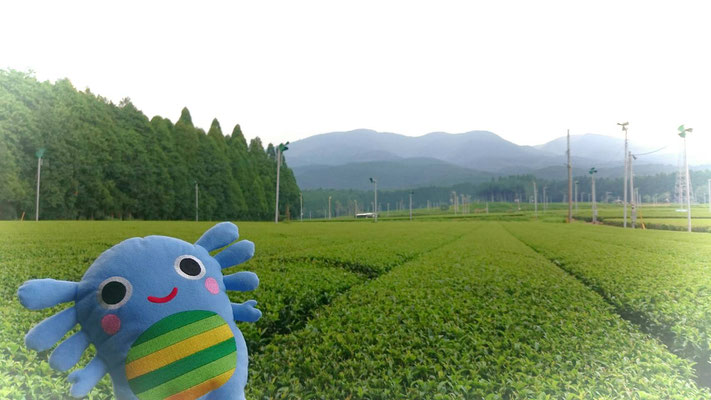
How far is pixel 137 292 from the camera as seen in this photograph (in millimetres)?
1687

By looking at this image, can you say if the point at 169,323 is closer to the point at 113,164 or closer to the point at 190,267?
the point at 190,267

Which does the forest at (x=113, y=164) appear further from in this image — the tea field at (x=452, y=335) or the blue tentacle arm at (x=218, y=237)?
the blue tentacle arm at (x=218, y=237)

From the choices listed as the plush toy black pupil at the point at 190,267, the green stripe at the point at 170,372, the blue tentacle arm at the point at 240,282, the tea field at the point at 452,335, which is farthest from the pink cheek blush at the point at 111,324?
the tea field at the point at 452,335

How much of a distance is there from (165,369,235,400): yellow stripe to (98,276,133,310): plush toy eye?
1.49ft

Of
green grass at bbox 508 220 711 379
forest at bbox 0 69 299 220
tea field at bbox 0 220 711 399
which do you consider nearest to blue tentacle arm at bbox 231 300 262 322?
tea field at bbox 0 220 711 399

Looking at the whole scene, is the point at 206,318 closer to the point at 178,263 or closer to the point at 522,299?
the point at 178,263

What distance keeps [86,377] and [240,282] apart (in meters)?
0.75

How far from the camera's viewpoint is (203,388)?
66.7 inches

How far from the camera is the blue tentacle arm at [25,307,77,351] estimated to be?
1.59 m

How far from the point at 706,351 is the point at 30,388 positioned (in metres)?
5.10

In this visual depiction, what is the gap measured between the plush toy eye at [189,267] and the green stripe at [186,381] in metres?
0.40

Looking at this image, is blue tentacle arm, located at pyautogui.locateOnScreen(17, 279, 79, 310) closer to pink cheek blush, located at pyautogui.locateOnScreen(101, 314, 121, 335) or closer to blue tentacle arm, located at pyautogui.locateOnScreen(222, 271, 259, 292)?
pink cheek blush, located at pyautogui.locateOnScreen(101, 314, 121, 335)

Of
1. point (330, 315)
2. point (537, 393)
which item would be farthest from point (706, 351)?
point (330, 315)

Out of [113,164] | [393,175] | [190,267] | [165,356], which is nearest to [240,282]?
[190,267]
